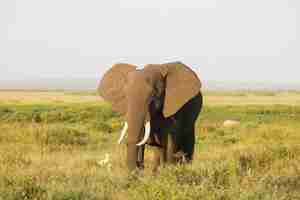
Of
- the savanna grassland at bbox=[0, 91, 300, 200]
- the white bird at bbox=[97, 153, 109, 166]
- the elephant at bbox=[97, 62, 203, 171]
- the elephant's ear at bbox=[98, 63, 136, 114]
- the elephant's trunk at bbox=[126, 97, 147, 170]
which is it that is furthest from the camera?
the elephant's ear at bbox=[98, 63, 136, 114]

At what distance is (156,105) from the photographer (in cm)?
932

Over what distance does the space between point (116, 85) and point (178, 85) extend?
4.39 feet

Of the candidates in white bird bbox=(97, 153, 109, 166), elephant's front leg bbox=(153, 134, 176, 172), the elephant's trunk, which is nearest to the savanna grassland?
white bird bbox=(97, 153, 109, 166)

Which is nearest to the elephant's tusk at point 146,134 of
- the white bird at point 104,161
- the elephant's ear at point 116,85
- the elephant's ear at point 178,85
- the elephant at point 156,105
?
the elephant at point 156,105

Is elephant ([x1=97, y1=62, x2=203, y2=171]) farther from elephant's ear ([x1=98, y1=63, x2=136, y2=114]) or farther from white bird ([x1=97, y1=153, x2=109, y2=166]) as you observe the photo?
white bird ([x1=97, y1=153, x2=109, y2=166])

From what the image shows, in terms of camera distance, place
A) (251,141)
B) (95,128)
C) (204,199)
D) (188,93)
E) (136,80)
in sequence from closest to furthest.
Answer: (204,199) → (136,80) → (188,93) → (251,141) → (95,128)

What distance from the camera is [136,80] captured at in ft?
30.0

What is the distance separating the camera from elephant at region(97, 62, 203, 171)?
8812 mm

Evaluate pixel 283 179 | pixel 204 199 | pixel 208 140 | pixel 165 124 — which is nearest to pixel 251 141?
pixel 208 140

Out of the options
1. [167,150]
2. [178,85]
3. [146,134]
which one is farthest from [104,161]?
[178,85]

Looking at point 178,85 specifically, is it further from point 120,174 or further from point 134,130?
point 120,174

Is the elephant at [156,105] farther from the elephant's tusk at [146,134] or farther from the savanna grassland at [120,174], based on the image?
the savanna grassland at [120,174]

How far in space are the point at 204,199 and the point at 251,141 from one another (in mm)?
12128

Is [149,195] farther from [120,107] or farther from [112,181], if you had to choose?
[120,107]
